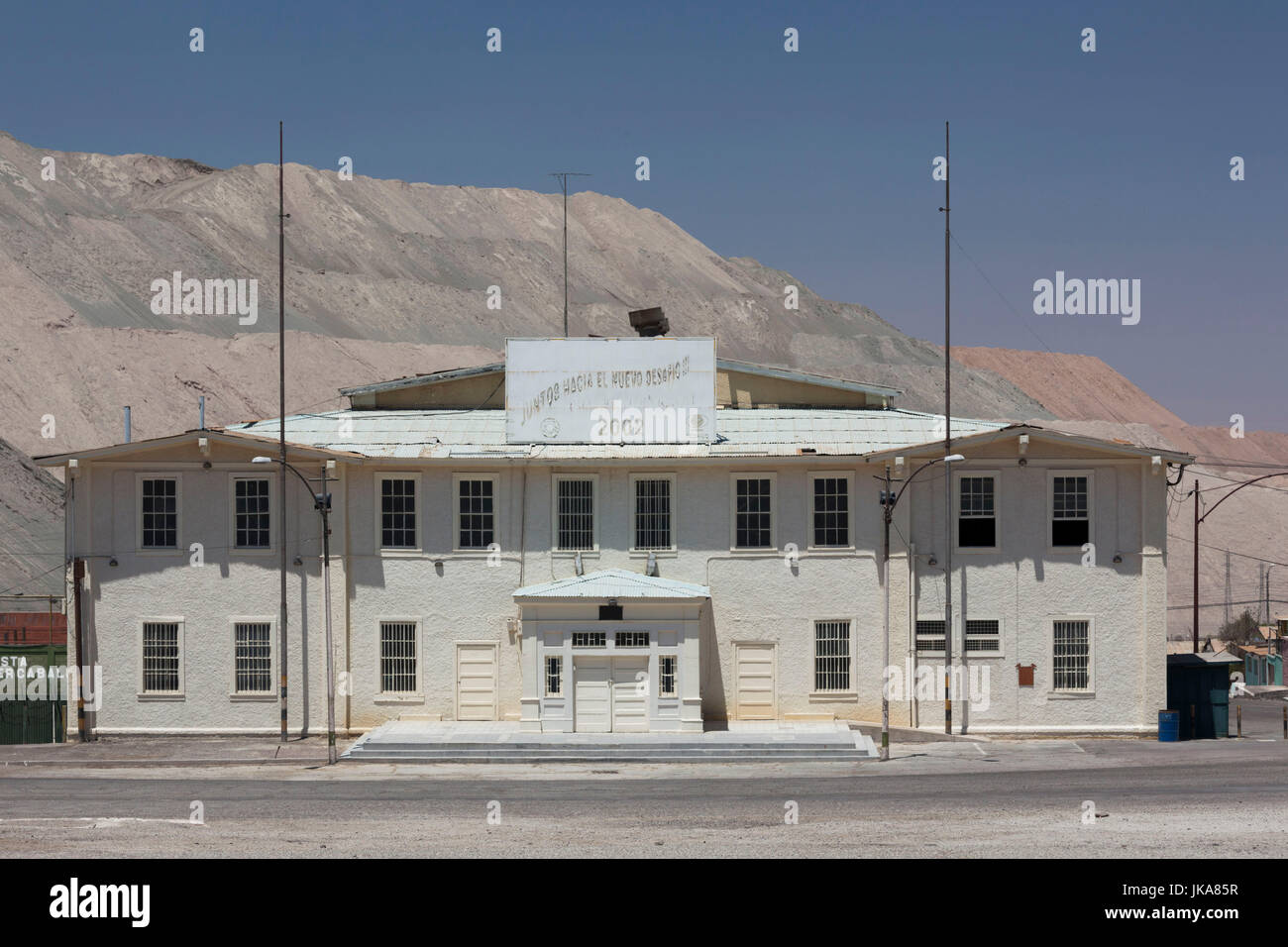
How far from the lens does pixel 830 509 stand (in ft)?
123

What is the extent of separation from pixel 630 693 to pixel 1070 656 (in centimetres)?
1084

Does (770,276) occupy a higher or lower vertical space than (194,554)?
higher

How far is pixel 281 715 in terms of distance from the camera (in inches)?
1443

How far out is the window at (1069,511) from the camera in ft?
121

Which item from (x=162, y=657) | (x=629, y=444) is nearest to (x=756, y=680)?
(x=629, y=444)

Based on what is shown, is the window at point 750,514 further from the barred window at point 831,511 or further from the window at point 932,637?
the window at point 932,637

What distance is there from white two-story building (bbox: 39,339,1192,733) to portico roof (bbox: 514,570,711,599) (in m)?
0.33

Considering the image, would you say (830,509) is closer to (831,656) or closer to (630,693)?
(831,656)

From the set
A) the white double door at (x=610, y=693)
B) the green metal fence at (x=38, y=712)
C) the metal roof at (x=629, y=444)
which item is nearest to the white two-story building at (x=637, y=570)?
the metal roof at (x=629, y=444)

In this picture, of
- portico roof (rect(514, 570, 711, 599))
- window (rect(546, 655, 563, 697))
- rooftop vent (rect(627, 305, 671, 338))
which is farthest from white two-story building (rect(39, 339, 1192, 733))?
rooftop vent (rect(627, 305, 671, 338))

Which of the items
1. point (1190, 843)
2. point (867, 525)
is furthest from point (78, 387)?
point (1190, 843)

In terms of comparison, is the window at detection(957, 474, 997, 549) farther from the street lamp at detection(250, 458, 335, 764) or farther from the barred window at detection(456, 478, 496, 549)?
the street lamp at detection(250, 458, 335, 764)

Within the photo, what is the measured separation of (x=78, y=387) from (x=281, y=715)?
230 feet

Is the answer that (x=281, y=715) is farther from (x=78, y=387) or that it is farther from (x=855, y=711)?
(x=78, y=387)
